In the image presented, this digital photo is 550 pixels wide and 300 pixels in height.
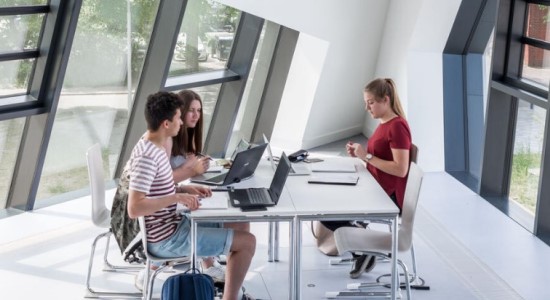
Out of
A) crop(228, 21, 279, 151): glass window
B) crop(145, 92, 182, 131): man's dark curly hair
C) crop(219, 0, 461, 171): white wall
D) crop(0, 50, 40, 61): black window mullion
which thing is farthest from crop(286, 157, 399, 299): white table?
crop(228, 21, 279, 151): glass window

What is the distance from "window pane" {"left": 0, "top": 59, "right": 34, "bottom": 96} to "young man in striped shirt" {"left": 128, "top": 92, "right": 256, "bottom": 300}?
2059 millimetres

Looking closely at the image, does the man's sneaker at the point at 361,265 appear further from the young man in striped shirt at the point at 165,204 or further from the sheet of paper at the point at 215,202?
the sheet of paper at the point at 215,202

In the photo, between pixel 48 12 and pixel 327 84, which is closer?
pixel 48 12

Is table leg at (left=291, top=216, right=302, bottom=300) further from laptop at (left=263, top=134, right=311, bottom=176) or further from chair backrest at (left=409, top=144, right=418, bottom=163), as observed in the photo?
chair backrest at (left=409, top=144, right=418, bottom=163)

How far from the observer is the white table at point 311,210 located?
15.4 ft

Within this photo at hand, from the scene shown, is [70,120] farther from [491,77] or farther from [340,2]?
[491,77]

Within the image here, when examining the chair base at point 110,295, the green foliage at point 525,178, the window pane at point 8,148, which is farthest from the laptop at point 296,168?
the green foliage at point 525,178

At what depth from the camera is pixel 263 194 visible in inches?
196

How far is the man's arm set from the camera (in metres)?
4.52

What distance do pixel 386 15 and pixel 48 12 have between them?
160 inches

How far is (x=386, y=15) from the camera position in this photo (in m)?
9.08

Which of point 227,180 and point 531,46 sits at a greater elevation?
point 531,46

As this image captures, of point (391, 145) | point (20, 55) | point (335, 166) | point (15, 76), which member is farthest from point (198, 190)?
point (15, 76)

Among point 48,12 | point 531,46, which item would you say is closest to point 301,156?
point 48,12
